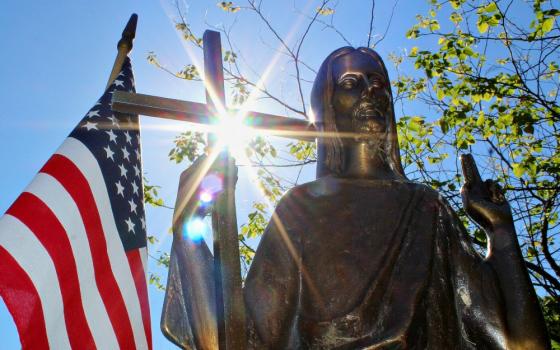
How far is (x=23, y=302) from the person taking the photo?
3.78m

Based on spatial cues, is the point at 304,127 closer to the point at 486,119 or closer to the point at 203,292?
the point at 203,292

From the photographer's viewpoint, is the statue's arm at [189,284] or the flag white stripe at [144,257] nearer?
the statue's arm at [189,284]

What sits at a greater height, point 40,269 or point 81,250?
point 81,250

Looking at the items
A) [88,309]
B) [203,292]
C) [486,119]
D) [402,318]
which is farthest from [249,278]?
[486,119]

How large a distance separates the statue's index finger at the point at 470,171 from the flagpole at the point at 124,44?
3011 millimetres

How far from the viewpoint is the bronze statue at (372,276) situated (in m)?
2.62

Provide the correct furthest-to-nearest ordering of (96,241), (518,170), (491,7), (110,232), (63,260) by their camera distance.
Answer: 1. (491,7)
2. (518,170)
3. (110,232)
4. (96,241)
5. (63,260)

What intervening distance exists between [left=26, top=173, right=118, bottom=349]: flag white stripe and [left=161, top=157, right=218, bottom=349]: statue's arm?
1523 mm

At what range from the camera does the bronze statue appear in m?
2.62

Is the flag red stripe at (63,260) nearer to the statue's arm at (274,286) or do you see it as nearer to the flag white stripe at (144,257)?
the flag white stripe at (144,257)

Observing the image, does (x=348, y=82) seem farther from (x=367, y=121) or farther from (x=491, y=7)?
(x=491, y=7)

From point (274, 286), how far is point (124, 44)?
3.08 metres

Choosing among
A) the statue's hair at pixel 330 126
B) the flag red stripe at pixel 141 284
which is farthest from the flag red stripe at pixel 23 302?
the statue's hair at pixel 330 126

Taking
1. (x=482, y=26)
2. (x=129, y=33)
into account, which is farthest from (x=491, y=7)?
(x=129, y=33)
